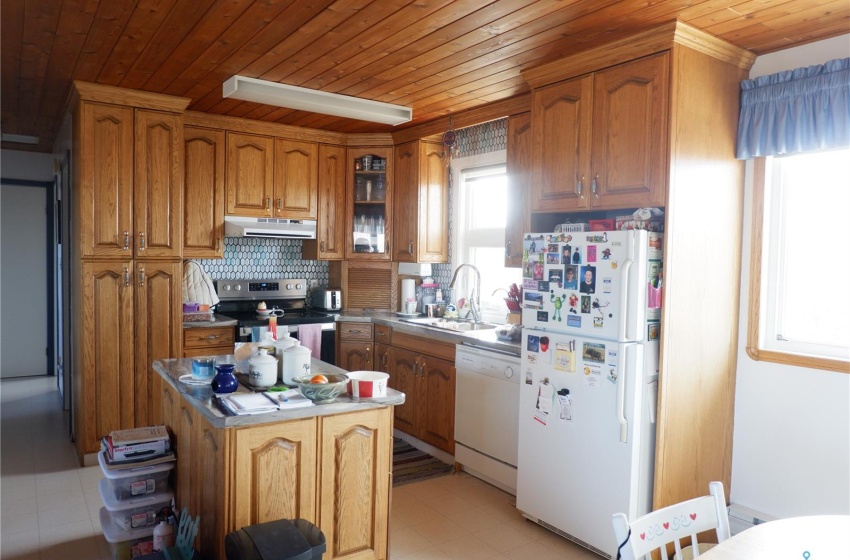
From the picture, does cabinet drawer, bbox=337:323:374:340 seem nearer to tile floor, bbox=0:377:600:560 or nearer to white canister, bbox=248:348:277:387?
tile floor, bbox=0:377:600:560

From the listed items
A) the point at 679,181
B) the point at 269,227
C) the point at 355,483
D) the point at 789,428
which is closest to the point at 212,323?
the point at 269,227

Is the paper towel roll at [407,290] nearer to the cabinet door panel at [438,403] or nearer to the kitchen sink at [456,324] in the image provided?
the kitchen sink at [456,324]

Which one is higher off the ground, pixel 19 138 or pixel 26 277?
pixel 19 138

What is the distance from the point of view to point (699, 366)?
110 inches

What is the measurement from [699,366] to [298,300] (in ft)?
11.1

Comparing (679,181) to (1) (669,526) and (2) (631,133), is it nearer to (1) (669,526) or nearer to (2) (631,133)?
(2) (631,133)

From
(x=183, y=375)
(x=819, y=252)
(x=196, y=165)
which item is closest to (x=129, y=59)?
(x=196, y=165)

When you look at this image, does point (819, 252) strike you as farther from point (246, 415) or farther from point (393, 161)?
point (393, 161)

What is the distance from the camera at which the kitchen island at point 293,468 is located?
2.09 m

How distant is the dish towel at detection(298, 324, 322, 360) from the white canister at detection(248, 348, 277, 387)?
2.10 metres

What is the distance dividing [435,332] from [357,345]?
945mm

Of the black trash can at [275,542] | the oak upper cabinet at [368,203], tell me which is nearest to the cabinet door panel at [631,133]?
the black trash can at [275,542]

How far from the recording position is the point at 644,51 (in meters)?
Result: 2.65

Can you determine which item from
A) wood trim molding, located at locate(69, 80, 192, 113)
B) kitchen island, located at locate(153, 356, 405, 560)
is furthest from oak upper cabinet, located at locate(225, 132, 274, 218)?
kitchen island, located at locate(153, 356, 405, 560)
